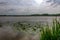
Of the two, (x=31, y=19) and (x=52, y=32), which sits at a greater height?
(x=31, y=19)

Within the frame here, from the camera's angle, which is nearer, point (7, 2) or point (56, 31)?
point (56, 31)

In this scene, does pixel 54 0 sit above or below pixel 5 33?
above

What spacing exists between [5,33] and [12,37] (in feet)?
0.26

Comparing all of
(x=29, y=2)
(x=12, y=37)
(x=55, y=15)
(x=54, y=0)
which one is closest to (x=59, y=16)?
(x=55, y=15)

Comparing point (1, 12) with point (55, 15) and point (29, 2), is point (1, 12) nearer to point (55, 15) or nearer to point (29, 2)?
point (29, 2)

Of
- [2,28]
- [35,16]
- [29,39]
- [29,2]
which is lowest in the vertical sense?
[29,39]

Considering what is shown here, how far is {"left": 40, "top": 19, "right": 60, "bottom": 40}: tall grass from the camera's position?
135cm

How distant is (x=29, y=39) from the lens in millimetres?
1437

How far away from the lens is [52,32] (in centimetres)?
138

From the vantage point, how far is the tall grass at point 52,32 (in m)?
1.35

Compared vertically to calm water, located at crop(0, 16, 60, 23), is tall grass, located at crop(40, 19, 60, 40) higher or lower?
lower

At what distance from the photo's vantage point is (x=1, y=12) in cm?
148

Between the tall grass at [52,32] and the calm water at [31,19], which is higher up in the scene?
the calm water at [31,19]

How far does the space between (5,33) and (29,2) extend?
1.27 feet
